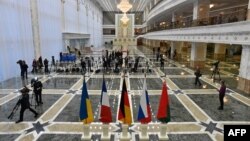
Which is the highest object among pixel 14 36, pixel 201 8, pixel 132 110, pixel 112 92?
pixel 201 8

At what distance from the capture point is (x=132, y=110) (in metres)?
8.41

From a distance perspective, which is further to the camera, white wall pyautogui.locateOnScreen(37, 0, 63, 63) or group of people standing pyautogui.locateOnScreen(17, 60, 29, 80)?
white wall pyautogui.locateOnScreen(37, 0, 63, 63)

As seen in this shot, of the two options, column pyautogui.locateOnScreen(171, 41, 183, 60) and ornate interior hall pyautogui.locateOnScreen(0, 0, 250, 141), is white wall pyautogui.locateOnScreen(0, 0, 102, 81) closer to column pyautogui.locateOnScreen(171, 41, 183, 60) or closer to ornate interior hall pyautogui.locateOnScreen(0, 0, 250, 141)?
ornate interior hall pyautogui.locateOnScreen(0, 0, 250, 141)

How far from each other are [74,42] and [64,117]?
25.6m

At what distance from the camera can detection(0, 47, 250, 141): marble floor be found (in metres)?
6.46

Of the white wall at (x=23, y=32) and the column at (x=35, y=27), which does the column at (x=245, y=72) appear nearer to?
the white wall at (x=23, y=32)

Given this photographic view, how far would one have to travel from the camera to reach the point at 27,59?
16203 mm

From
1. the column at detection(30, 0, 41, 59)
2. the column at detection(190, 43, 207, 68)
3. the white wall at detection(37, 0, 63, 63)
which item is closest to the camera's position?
the column at detection(30, 0, 41, 59)

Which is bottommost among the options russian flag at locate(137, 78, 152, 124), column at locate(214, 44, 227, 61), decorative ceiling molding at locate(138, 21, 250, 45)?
russian flag at locate(137, 78, 152, 124)

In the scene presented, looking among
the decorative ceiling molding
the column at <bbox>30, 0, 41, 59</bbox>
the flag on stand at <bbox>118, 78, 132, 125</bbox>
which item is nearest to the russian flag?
the flag on stand at <bbox>118, 78, 132, 125</bbox>

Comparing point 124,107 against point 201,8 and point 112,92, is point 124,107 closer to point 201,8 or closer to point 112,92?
point 112,92

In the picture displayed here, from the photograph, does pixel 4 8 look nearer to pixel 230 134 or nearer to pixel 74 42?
pixel 230 134

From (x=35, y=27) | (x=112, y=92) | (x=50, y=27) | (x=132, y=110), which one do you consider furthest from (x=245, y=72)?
(x=50, y=27)

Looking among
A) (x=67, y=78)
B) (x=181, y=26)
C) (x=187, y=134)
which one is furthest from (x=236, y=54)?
(x=187, y=134)
